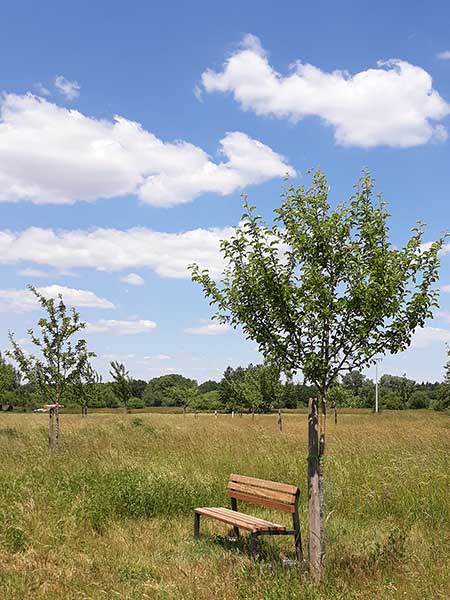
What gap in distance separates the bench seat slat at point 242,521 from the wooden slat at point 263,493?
273mm

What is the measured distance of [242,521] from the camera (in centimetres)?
655

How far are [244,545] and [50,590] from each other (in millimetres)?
2389

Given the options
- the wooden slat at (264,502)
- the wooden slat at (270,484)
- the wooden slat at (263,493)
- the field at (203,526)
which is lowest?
the field at (203,526)

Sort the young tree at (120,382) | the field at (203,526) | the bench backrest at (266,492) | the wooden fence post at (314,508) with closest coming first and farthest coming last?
the field at (203,526) → the wooden fence post at (314,508) → the bench backrest at (266,492) → the young tree at (120,382)

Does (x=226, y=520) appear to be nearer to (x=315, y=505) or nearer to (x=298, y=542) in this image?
(x=298, y=542)

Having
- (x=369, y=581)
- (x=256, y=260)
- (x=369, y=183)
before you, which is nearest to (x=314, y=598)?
(x=369, y=581)

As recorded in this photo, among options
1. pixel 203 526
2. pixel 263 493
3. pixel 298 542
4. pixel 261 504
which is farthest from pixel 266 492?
pixel 203 526

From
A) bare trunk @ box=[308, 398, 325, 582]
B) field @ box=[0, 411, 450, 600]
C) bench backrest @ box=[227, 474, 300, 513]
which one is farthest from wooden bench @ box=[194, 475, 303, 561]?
bare trunk @ box=[308, 398, 325, 582]

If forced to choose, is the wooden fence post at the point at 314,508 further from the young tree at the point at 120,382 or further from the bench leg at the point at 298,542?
the young tree at the point at 120,382

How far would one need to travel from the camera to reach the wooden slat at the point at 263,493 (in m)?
6.57

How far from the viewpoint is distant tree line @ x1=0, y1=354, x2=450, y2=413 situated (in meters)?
18.3

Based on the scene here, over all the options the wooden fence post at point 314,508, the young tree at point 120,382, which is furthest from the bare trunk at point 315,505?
the young tree at point 120,382

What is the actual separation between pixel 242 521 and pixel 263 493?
2.20 ft

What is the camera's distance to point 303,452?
1193 centimetres
